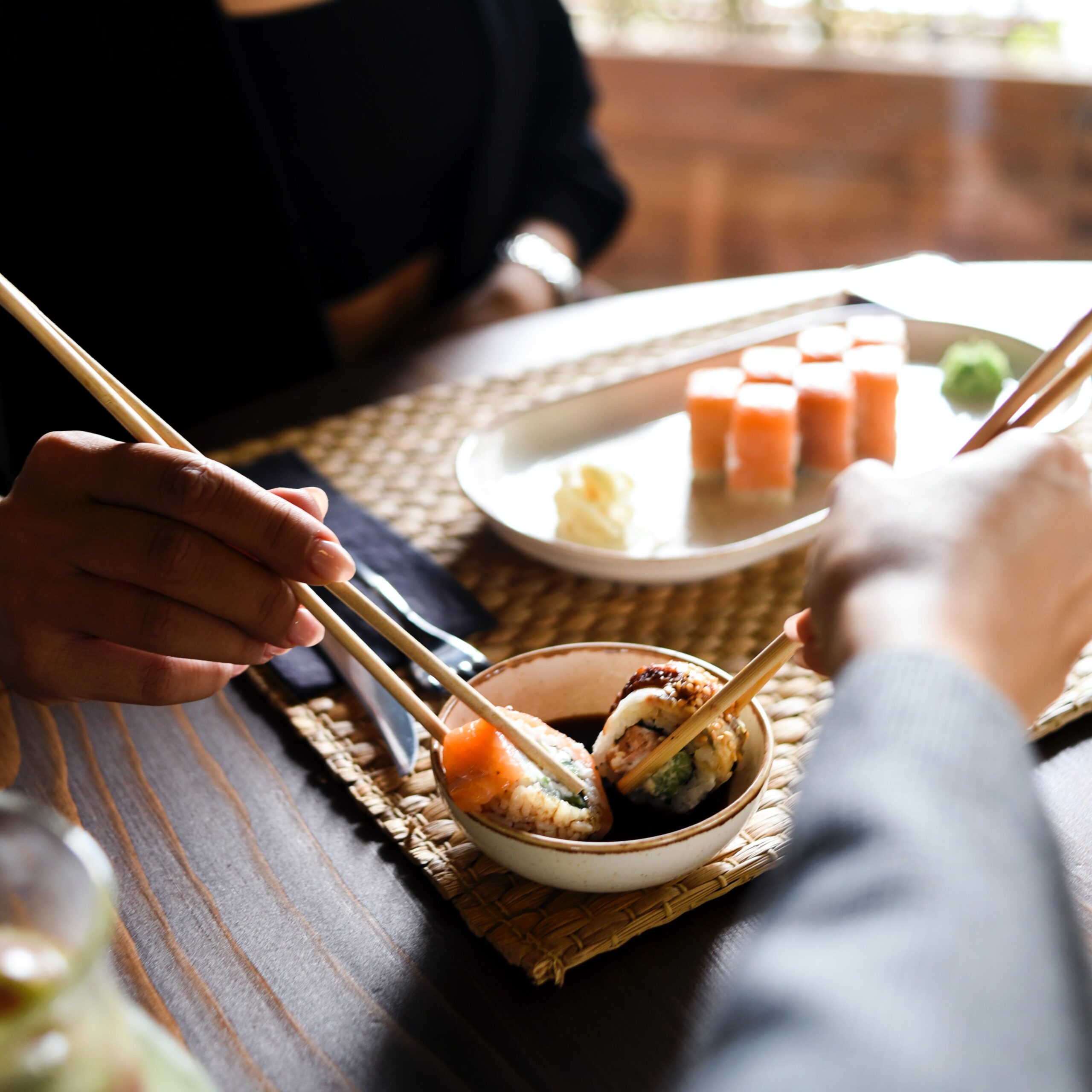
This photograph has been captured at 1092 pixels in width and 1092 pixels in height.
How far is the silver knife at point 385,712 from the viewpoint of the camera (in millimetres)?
724

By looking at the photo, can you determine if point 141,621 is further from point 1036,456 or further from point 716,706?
point 1036,456

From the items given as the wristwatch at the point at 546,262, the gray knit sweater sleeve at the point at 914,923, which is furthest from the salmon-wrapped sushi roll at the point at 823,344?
the gray knit sweater sleeve at the point at 914,923

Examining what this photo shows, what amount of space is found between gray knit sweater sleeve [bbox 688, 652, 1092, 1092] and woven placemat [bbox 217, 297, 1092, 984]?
0.73 ft

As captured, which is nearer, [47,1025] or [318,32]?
[47,1025]

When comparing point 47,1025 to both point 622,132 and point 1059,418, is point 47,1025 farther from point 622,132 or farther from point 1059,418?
point 622,132

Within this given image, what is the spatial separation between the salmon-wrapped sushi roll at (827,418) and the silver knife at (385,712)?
58cm

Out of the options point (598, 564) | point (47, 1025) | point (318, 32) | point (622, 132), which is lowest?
point (622, 132)

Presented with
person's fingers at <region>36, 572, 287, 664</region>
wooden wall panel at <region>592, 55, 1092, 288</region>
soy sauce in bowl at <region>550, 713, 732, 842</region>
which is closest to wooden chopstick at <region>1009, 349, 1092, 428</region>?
soy sauce in bowl at <region>550, 713, 732, 842</region>

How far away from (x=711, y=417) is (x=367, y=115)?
855 millimetres

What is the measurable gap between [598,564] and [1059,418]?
553mm

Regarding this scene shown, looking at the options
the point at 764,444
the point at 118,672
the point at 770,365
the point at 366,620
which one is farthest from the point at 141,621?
the point at 770,365

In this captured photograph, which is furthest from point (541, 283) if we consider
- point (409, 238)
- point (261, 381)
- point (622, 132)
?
point (622, 132)

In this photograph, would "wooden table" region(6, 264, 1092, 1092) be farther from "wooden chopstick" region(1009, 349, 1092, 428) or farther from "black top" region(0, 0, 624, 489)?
"black top" region(0, 0, 624, 489)

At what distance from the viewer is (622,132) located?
11.9ft
